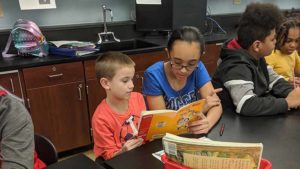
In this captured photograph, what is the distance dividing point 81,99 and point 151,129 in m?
1.47

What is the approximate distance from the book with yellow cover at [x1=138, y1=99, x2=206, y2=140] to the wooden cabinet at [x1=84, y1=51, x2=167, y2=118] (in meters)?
1.37

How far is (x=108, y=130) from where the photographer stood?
1.26 metres

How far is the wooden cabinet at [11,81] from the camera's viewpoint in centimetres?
211

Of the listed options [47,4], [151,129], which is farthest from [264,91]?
[47,4]

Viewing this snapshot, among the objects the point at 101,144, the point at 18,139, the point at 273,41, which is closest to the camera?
the point at 18,139

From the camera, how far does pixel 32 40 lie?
234cm

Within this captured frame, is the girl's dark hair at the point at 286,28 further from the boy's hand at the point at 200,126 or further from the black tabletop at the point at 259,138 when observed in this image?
the boy's hand at the point at 200,126

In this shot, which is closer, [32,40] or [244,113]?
[244,113]

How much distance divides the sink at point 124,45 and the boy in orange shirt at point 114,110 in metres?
1.38

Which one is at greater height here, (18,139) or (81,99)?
(18,139)

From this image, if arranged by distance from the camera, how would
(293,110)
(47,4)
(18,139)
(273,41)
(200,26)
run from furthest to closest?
(200,26)
(47,4)
(273,41)
(293,110)
(18,139)

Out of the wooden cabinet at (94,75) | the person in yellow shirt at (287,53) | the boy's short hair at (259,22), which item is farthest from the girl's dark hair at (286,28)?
the wooden cabinet at (94,75)

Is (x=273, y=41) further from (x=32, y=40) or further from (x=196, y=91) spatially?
(x=32, y=40)

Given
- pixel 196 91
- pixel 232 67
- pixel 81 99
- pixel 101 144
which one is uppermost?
pixel 232 67
